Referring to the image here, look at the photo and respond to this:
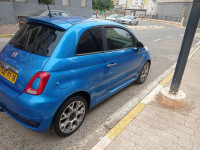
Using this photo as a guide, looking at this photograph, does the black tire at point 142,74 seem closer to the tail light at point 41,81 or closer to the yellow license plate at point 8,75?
the tail light at point 41,81

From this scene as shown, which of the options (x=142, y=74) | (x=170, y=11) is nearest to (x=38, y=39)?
(x=142, y=74)

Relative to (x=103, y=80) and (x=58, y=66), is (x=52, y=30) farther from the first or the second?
(x=103, y=80)

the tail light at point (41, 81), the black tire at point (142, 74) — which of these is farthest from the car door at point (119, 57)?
the tail light at point (41, 81)

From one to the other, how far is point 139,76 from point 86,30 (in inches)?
90.8

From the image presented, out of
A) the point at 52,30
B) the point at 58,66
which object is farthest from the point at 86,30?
the point at 58,66

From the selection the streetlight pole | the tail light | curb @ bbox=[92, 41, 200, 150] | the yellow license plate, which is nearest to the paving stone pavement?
curb @ bbox=[92, 41, 200, 150]

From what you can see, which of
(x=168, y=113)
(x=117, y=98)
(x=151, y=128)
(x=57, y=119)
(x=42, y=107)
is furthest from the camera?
(x=117, y=98)

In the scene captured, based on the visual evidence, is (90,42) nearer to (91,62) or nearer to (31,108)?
(91,62)

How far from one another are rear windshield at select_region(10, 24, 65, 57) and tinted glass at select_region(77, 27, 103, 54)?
33 centimetres

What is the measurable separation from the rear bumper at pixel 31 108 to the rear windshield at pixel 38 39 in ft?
1.94

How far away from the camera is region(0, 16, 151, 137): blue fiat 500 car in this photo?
2.06m

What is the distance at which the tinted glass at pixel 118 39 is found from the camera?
9.87 feet

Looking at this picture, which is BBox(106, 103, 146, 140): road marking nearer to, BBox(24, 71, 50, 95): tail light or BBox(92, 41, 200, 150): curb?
BBox(92, 41, 200, 150): curb

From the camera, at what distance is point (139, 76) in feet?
14.3
